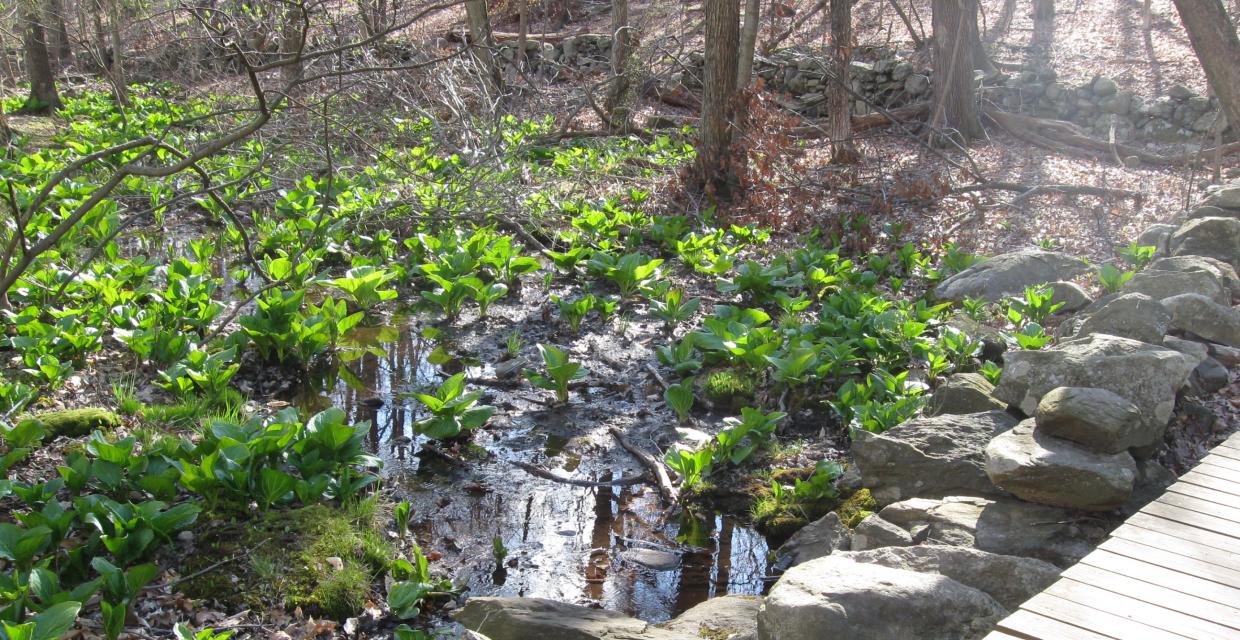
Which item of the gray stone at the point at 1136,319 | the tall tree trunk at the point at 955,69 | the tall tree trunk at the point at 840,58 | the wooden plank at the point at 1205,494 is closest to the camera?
the wooden plank at the point at 1205,494

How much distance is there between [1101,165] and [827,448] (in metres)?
8.62

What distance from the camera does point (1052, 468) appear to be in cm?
380

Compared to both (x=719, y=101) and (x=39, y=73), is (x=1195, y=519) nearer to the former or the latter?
(x=719, y=101)

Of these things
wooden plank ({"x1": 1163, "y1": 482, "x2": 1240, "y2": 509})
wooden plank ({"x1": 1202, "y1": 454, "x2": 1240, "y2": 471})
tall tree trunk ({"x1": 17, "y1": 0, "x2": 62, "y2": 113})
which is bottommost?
wooden plank ({"x1": 1202, "y1": 454, "x2": 1240, "y2": 471})

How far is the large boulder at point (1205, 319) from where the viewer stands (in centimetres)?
561

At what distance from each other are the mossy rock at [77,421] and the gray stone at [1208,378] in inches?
228

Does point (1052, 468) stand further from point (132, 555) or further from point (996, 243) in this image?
point (996, 243)

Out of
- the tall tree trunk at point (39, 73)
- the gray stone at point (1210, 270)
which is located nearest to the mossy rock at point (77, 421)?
the gray stone at point (1210, 270)

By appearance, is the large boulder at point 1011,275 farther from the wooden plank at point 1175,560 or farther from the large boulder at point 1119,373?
the wooden plank at point 1175,560

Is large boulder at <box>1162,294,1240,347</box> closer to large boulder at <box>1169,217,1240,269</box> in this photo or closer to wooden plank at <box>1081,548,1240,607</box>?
large boulder at <box>1169,217,1240,269</box>

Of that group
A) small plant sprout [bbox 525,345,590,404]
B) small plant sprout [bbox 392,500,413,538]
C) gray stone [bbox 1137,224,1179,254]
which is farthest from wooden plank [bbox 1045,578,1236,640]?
gray stone [bbox 1137,224,1179,254]

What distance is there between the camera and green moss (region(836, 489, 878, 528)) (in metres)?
4.58

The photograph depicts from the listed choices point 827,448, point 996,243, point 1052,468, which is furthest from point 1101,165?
point 1052,468

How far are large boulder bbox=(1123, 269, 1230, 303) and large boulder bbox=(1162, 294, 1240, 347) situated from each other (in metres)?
0.28
